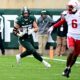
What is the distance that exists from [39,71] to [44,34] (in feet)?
24.2

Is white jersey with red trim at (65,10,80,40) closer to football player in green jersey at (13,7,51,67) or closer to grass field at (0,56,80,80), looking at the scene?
grass field at (0,56,80,80)

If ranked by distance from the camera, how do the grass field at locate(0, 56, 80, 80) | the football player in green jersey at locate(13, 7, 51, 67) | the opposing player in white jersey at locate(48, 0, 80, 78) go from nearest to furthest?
the opposing player in white jersey at locate(48, 0, 80, 78) < the grass field at locate(0, 56, 80, 80) < the football player in green jersey at locate(13, 7, 51, 67)

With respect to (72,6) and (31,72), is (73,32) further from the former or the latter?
(31,72)

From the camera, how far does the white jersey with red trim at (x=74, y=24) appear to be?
13.8 m

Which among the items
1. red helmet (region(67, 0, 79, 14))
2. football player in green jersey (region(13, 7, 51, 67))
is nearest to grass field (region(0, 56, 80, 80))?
football player in green jersey (region(13, 7, 51, 67))

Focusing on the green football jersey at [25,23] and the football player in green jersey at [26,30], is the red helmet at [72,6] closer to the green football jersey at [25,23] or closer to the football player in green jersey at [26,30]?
the football player in green jersey at [26,30]

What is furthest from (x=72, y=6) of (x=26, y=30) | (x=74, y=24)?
(x=26, y=30)

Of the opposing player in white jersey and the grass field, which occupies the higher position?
the opposing player in white jersey


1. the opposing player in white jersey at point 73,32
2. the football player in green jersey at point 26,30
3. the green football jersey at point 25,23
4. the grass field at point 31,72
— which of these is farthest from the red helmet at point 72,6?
the green football jersey at point 25,23

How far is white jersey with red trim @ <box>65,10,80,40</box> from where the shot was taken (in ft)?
45.2

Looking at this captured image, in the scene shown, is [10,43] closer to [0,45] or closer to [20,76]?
[0,45]

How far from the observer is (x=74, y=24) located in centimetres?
1386

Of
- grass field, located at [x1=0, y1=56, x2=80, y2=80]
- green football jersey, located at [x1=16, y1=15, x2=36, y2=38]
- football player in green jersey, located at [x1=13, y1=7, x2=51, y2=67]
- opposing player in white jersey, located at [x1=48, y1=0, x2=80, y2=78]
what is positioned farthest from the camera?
green football jersey, located at [x1=16, y1=15, x2=36, y2=38]

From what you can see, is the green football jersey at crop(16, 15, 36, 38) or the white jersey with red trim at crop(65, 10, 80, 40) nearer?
the white jersey with red trim at crop(65, 10, 80, 40)
